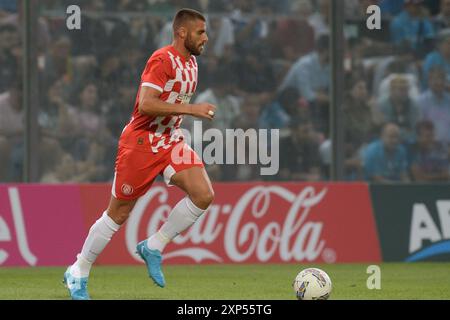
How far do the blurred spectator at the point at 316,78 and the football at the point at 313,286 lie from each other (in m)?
5.31

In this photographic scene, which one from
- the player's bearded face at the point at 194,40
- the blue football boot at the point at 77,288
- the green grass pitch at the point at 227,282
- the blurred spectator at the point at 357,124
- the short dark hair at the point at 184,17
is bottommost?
the green grass pitch at the point at 227,282

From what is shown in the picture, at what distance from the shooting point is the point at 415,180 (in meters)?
A: 14.1

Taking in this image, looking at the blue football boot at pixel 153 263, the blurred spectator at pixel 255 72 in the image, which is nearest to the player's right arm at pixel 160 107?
the blue football boot at pixel 153 263

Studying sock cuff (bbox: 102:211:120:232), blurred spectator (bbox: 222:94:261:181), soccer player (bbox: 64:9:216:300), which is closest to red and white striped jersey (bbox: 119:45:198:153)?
soccer player (bbox: 64:9:216:300)

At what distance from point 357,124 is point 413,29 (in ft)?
4.06

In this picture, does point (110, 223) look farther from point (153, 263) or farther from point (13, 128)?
point (13, 128)

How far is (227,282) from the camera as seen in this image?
36.1ft

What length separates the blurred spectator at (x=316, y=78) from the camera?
46.2 feet

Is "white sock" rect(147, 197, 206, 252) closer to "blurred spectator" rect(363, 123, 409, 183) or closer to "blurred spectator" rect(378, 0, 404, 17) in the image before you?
"blurred spectator" rect(363, 123, 409, 183)

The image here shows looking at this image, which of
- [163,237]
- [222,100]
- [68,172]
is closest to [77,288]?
[163,237]

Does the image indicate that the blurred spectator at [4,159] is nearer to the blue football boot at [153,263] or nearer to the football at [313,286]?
the blue football boot at [153,263]

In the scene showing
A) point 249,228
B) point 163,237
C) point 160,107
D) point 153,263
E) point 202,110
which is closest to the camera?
point 202,110

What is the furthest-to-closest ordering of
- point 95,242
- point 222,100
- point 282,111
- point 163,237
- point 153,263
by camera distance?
point 282,111 → point 222,100 → point 163,237 → point 153,263 → point 95,242
